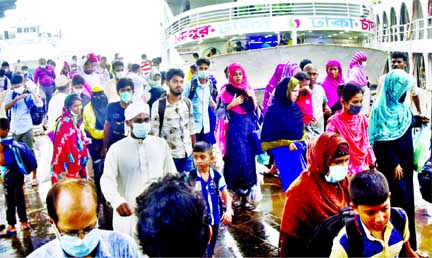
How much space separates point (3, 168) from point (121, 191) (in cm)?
179

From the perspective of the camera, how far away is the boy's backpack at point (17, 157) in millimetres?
4551

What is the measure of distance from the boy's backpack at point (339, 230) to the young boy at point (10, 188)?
2.94 meters

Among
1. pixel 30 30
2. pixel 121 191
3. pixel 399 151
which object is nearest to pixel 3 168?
pixel 121 191

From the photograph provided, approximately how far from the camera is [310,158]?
288 centimetres

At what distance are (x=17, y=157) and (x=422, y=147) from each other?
10.5 ft

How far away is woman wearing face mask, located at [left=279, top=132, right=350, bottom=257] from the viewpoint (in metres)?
2.79

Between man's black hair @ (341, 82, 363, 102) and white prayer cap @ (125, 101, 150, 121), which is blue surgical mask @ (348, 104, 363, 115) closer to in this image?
man's black hair @ (341, 82, 363, 102)

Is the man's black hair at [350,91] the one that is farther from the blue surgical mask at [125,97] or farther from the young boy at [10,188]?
the young boy at [10,188]

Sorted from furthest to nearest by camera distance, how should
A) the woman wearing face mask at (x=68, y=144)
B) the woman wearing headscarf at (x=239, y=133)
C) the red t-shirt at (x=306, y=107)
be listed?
the woman wearing headscarf at (x=239, y=133), the red t-shirt at (x=306, y=107), the woman wearing face mask at (x=68, y=144)

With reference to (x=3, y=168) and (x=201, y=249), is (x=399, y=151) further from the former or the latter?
(x=3, y=168)

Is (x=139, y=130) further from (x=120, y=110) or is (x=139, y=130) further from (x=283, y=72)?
(x=283, y=72)

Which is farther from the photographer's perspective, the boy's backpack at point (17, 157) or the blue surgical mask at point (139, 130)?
the boy's backpack at point (17, 157)

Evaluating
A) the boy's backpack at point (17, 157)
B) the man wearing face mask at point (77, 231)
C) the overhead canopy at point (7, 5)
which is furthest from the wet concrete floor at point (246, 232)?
the overhead canopy at point (7, 5)

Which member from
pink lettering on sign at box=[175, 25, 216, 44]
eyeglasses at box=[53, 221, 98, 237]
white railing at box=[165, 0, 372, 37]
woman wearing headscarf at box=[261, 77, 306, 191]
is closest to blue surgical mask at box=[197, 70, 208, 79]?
woman wearing headscarf at box=[261, 77, 306, 191]
